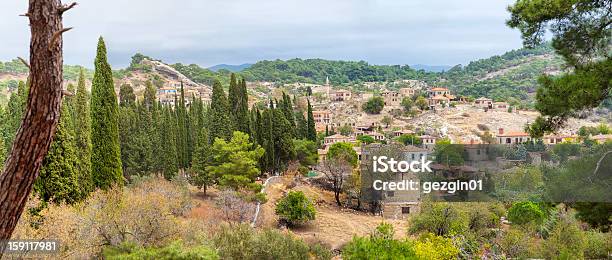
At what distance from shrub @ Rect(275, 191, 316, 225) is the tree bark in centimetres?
1792

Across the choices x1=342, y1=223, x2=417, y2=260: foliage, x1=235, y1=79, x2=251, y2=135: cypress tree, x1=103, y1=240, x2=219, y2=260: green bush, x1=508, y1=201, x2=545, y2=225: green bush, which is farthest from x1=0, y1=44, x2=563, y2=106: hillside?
x1=103, y1=240, x2=219, y2=260: green bush

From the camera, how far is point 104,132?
567 inches

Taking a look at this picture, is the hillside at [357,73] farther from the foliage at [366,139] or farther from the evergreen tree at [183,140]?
the evergreen tree at [183,140]

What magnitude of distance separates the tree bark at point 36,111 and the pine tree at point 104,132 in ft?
38.8

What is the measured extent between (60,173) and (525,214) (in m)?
16.9

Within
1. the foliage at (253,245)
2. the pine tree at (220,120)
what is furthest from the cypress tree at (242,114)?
the foliage at (253,245)

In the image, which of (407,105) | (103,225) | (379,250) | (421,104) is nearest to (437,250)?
(379,250)

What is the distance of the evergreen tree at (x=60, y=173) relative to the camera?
1188 cm

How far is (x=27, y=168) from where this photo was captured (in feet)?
9.52

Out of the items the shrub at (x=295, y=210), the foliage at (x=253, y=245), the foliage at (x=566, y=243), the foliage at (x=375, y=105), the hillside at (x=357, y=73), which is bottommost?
the shrub at (x=295, y=210)

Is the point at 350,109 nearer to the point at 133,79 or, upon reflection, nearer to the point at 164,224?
the point at 133,79

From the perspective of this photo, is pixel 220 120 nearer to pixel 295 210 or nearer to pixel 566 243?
pixel 295 210

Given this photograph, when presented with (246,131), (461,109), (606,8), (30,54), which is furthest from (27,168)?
(461,109)

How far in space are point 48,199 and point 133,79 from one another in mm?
79253
